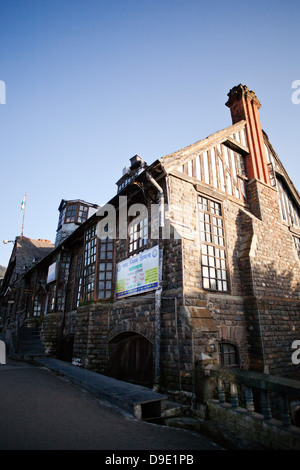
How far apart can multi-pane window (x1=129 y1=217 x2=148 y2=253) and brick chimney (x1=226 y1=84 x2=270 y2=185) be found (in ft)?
16.4

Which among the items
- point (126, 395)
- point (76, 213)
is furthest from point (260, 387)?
point (76, 213)

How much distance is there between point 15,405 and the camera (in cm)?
494

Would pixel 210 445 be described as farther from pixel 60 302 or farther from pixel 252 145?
pixel 60 302

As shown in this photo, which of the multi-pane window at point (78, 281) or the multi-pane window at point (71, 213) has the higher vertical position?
the multi-pane window at point (71, 213)

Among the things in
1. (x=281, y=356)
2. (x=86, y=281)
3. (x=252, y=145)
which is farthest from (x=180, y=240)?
(x=252, y=145)

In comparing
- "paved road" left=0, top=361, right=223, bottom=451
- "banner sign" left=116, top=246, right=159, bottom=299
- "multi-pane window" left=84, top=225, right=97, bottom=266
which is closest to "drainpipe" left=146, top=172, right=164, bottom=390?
"banner sign" left=116, top=246, right=159, bottom=299

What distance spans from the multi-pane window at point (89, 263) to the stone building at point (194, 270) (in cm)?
5

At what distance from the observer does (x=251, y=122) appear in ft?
36.8

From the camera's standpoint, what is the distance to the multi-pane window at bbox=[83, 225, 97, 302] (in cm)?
1025

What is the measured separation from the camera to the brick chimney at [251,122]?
1046cm

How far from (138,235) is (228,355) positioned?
449cm

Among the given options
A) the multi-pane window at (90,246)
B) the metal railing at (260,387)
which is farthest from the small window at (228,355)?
the multi-pane window at (90,246)

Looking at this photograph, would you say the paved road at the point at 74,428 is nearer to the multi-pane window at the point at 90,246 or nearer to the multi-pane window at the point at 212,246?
the multi-pane window at the point at 212,246

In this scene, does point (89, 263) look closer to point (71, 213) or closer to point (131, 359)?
point (131, 359)
